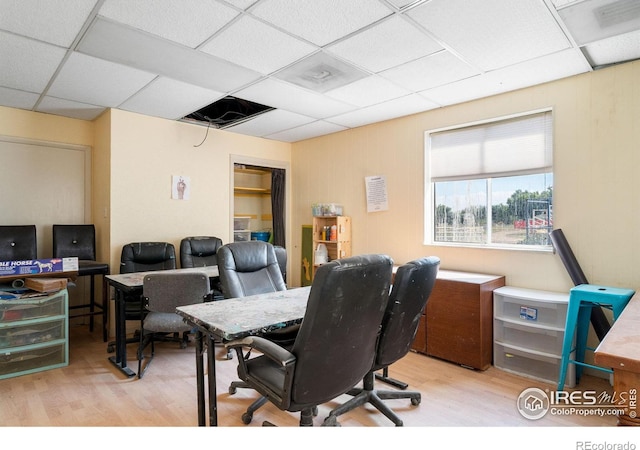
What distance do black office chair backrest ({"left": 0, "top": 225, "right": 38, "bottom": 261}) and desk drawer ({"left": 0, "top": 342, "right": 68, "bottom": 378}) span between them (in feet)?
3.72

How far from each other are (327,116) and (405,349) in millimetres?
2853

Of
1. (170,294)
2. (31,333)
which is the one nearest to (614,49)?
(170,294)

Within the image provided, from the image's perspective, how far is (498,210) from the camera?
140 inches

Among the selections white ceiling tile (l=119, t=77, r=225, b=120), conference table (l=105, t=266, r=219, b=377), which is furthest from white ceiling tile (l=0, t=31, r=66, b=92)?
conference table (l=105, t=266, r=219, b=377)

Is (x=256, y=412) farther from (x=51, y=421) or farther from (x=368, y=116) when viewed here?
(x=368, y=116)

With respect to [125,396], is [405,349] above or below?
above

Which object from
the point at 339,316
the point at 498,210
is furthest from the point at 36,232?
the point at 498,210

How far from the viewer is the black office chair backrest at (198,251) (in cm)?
416

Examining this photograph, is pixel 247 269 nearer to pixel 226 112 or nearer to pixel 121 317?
pixel 121 317

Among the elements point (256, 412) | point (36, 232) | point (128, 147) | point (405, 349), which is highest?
point (128, 147)

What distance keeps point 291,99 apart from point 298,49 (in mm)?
1067

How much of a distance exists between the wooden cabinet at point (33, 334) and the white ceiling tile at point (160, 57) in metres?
2.04

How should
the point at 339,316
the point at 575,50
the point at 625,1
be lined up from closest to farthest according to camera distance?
the point at 339,316 → the point at 625,1 → the point at 575,50

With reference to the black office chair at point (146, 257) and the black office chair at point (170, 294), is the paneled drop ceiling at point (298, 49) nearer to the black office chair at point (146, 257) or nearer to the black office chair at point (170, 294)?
the black office chair at point (146, 257)
